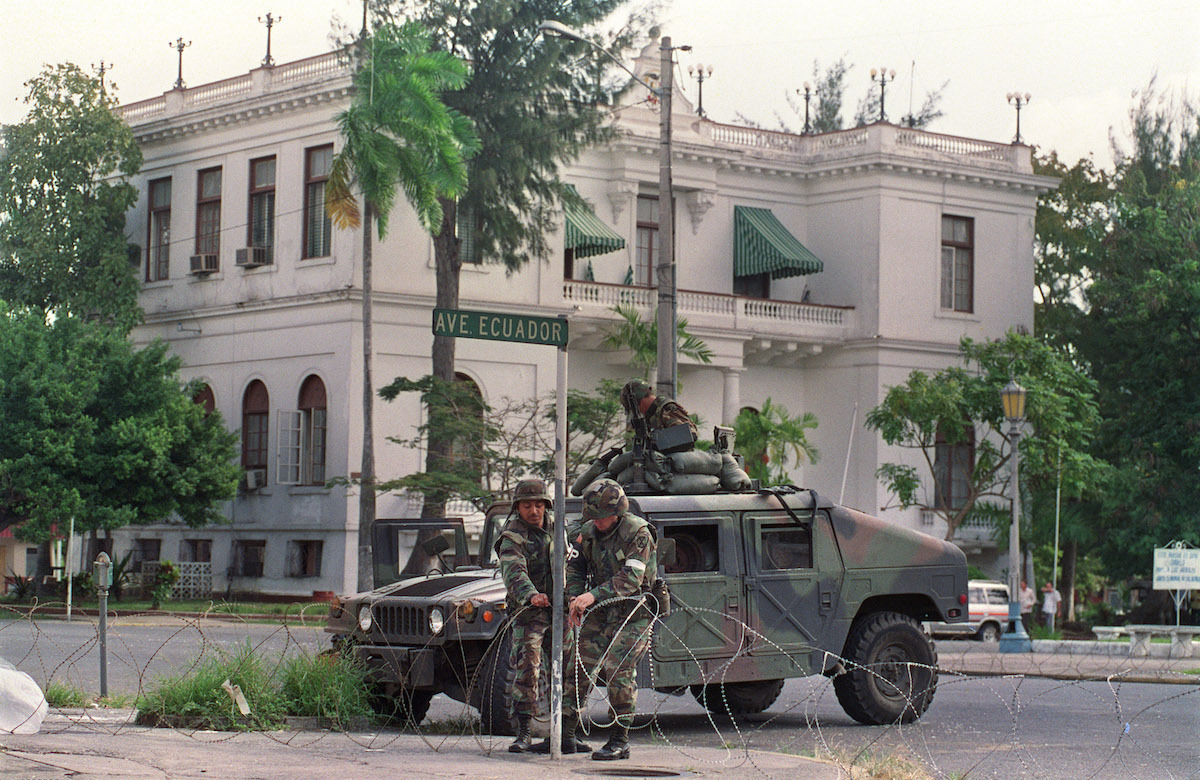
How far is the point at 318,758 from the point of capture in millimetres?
11180

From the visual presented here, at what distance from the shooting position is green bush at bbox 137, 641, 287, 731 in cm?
1280

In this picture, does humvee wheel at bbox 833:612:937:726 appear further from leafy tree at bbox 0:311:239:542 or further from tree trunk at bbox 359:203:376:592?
leafy tree at bbox 0:311:239:542

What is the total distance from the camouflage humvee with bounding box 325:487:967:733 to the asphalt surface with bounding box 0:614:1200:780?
0.61 m

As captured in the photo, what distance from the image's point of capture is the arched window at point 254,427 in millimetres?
40719

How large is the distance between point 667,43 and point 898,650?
13.2 meters

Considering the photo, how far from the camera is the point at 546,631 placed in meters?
11.7

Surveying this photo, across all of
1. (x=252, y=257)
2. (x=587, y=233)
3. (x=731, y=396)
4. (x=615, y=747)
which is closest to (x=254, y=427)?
(x=252, y=257)

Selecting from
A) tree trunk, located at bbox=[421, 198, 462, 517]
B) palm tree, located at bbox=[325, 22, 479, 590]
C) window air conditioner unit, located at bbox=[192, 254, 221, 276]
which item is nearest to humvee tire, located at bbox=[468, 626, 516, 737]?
palm tree, located at bbox=[325, 22, 479, 590]

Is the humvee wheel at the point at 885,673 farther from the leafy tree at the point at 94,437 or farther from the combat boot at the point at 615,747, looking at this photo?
the leafy tree at the point at 94,437

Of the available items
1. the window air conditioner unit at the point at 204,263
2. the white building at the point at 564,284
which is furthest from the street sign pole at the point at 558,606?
the window air conditioner unit at the point at 204,263

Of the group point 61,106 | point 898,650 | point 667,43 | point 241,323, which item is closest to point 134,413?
point 241,323

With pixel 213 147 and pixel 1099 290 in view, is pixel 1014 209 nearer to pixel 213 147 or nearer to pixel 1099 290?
pixel 1099 290

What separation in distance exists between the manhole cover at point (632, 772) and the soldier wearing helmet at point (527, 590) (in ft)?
2.86

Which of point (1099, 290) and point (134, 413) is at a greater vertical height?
point (1099, 290)
